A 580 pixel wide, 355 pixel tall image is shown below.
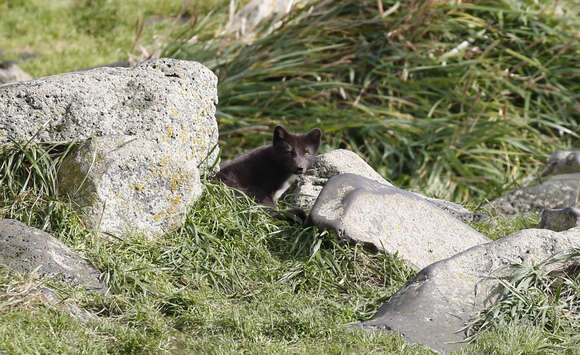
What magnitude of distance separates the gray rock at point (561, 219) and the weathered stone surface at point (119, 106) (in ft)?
9.59

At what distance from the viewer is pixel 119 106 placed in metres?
5.65

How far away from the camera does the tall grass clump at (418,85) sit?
9305mm

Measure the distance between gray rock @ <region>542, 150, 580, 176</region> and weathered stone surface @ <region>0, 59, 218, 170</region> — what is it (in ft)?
14.6

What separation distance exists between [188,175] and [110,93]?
881 millimetres

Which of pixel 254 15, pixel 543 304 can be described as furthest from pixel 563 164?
pixel 254 15

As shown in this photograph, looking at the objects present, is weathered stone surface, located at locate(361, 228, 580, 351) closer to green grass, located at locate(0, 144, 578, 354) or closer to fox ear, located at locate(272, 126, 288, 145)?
green grass, located at locate(0, 144, 578, 354)

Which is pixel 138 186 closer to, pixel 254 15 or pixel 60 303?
pixel 60 303

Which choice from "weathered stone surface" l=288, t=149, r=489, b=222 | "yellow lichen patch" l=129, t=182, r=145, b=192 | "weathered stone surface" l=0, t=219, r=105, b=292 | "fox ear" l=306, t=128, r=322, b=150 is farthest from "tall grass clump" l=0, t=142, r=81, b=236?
"fox ear" l=306, t=128, r=322, b=150

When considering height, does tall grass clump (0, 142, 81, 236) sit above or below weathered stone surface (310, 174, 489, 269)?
above

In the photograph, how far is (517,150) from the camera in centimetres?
976

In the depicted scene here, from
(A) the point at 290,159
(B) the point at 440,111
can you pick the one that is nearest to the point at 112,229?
(A) the point at 290,159

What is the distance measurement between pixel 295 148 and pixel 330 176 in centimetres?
44

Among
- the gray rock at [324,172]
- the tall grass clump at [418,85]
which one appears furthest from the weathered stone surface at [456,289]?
the tall grass clump at [418,85]

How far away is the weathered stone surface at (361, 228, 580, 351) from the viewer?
4477 millimetres
